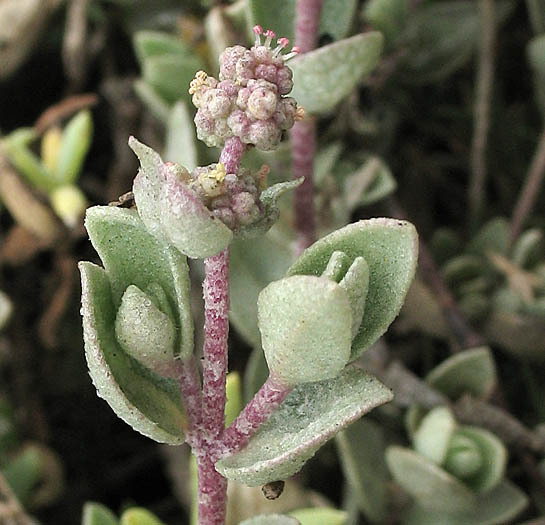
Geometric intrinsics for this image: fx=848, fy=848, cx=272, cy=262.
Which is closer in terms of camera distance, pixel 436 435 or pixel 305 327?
pixel 305 327

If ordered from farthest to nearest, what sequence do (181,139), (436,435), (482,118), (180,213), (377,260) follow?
1. (482,118)
2. (181,139)
3. (436,435)
4. (377,260)
5. (180,213)

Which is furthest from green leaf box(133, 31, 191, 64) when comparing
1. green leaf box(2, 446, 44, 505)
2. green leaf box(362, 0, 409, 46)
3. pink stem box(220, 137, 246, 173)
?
pink stem box(220, 137, 246, 173)

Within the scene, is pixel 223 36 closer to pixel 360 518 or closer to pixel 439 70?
pixel 439 70

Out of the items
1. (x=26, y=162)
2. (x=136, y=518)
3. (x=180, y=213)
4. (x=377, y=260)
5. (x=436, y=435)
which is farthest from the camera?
(x=26, y=162)

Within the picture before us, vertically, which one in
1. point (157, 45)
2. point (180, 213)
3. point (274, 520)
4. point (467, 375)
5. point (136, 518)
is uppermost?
point (180, 213)

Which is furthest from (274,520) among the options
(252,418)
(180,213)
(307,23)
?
(307,23)

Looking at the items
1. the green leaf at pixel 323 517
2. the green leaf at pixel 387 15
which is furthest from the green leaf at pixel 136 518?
the green leaf at pixel 387 15

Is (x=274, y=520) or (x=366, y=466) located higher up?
(x=274, y=520)

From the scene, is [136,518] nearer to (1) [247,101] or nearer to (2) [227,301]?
(2) [227,301]
